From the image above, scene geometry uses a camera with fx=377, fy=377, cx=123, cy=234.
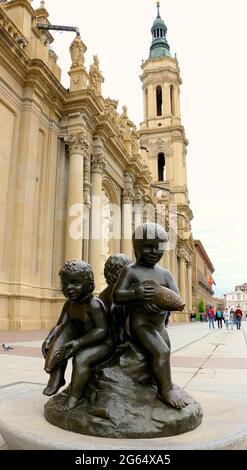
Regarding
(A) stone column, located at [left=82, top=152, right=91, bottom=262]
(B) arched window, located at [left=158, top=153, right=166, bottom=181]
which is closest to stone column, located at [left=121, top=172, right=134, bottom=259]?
(A) stone column, located at [left=82, top=152, right=91, bottom=262]

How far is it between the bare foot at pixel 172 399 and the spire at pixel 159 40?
6395 cm

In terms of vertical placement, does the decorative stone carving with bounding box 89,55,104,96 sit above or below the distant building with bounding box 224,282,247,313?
above

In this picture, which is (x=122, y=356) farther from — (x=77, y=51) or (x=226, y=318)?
(x=226, y=318)

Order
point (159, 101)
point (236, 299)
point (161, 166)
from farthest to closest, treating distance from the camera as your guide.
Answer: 1. point (236, 299)
2. point (159, 101)
3. point (161, 166)

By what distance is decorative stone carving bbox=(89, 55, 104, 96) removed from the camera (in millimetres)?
21109

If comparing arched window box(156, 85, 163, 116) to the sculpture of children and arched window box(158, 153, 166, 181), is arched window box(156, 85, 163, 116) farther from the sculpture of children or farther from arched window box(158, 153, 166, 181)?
the sculpture of children

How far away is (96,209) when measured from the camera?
20.5 m

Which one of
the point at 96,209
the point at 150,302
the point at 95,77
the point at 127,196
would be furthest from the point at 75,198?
the point at 150,302

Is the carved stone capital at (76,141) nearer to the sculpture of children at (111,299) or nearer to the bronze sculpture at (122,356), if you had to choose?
the sculpture of children at (111,299)

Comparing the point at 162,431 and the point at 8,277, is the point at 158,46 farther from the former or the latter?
the point at 162,431

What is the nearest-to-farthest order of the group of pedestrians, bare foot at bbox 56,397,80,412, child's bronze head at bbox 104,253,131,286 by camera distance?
bare foot at bbox 56,397,80,412 < child's bronze head at bbox 104,253,131,286 < the group of pedestrians

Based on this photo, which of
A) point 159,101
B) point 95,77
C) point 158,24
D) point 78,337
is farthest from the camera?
point 158,24

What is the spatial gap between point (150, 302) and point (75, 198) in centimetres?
1572

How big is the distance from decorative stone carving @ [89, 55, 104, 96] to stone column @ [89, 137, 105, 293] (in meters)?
2.91
